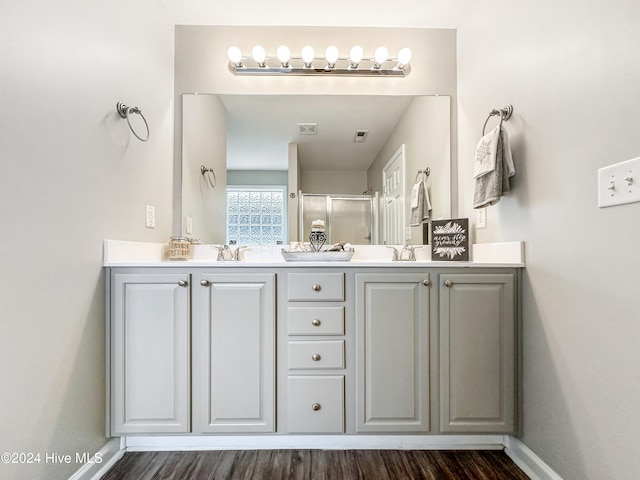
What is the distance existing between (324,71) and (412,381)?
1.74 metres

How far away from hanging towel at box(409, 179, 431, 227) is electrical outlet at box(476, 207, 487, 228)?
0.28m

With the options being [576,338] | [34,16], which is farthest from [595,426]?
[34,16]

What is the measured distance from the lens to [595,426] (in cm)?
112

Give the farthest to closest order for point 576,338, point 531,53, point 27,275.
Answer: point 531,53
point 576,338
point 27,275

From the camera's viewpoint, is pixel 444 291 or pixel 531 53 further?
pixel 444 291

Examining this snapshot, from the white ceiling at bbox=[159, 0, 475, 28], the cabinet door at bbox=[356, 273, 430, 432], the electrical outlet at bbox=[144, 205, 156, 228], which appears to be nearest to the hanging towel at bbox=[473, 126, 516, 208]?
the cabinet door at bbox=[356, 273, 430, 432]

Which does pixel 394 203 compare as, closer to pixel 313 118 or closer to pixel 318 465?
pixel 313 118

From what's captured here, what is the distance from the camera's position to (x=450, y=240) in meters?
1.85

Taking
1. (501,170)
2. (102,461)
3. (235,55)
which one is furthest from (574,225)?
(102,461)

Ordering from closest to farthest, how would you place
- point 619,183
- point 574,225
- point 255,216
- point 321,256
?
point 619,183 → point 574,225 → point 321,256 → point 255,216

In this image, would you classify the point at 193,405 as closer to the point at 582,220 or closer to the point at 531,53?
the point at 582,220

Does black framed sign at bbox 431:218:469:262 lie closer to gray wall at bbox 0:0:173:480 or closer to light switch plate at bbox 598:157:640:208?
light switch plate at bbox 598:157:640:208

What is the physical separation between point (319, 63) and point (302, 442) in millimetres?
2036

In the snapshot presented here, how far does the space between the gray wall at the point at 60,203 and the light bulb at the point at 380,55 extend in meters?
1.26
